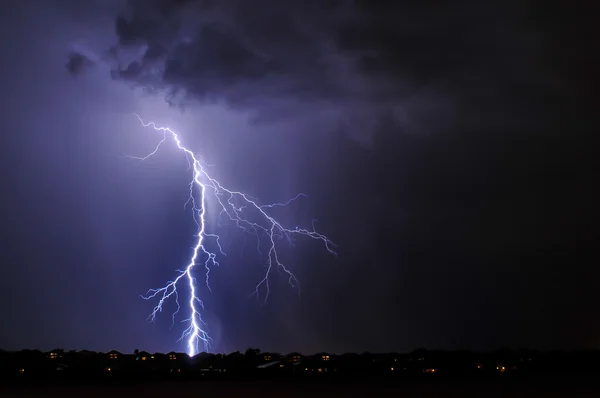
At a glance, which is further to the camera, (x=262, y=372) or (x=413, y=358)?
(x=413, y=358)

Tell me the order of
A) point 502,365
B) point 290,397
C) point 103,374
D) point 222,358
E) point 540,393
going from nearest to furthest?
1. point 290,397
2. point 540,393
3. point 103,374
4. point 222,358
5. point 502,365

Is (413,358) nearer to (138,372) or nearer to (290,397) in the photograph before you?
(138,372)

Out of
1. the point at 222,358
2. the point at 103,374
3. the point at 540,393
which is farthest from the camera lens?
the point at 222,358

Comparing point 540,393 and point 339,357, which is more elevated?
point 339,357

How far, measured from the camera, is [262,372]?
55.9 meters

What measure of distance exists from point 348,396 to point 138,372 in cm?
2842

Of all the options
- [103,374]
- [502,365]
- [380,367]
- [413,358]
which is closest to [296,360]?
[380,367]

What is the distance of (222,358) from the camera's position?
198ft

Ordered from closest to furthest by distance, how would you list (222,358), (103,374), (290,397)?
(290,397) → (103,374) → (222,358)

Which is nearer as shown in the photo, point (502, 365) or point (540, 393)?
point (540, 393)

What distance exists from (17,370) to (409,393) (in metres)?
38.6

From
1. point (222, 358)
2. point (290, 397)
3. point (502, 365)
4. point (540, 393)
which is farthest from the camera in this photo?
point (502, 365)

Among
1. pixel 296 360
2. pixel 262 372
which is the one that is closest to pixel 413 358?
pixel 296 360

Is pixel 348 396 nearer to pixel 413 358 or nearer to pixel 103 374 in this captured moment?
pixel 103 374
